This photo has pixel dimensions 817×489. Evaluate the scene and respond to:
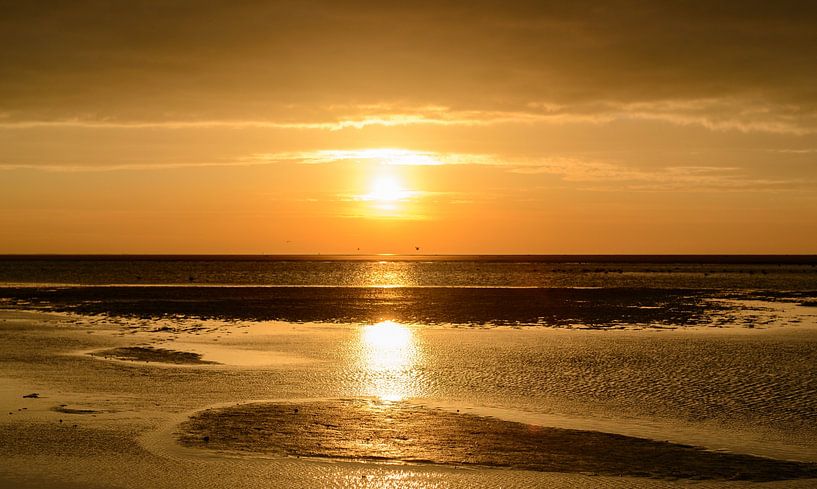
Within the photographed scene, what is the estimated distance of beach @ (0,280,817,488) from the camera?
14883 millimetres

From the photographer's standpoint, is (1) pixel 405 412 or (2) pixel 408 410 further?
(2) pixel 408 410

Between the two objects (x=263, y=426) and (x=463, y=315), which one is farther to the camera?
(x=463, y=315)

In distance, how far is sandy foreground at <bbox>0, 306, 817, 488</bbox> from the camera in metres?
14.9

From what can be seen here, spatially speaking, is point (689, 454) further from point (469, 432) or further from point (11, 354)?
point (11, 354)

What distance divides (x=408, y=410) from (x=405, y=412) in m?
0.28

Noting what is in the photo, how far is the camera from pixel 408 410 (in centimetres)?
2011

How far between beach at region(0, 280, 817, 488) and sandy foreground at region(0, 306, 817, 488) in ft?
0.22

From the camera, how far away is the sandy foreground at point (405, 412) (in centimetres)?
1486

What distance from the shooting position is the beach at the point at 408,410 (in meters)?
14.9

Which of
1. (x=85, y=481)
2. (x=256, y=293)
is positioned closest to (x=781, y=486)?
(x=85, y=481)

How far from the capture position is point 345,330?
4025 centimetres

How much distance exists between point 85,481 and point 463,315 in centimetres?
3550

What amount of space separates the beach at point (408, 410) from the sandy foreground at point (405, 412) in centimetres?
7

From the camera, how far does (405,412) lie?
19.8 meters
